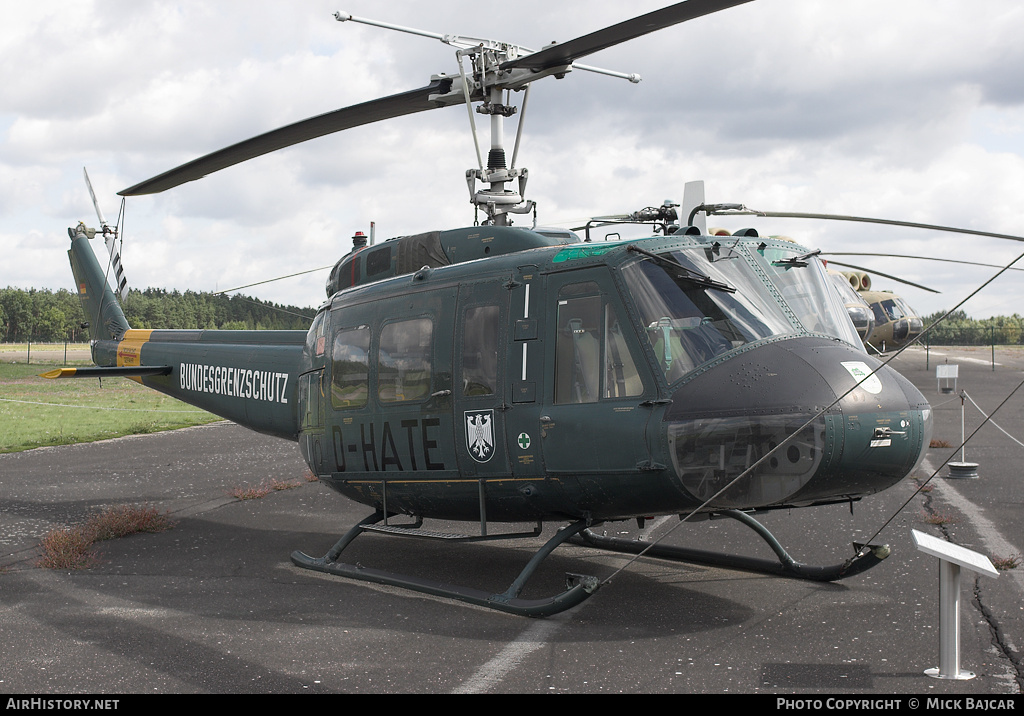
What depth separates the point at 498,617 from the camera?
6543mm

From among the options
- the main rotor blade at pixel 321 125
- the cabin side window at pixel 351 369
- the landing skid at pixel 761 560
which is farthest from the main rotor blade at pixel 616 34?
the landing skid at pixel 761 560

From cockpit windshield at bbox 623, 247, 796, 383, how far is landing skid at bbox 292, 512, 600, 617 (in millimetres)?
1574

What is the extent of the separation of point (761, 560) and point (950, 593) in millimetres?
2878

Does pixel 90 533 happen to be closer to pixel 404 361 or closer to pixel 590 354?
pixel 404 361

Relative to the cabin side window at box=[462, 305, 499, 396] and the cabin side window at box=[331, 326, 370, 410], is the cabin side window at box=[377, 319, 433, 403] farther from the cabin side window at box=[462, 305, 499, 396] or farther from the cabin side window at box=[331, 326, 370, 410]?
the cabin side window at box=[462, 305, 499, 396]

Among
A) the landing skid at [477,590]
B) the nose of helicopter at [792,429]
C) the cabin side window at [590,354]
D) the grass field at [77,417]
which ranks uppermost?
the cabin side window at [590,354]

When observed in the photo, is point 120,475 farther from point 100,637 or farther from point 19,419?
point 19,419

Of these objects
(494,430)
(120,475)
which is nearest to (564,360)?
(494,430)

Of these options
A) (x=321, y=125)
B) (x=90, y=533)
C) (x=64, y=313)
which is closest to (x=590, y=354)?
(x=321, y=125)

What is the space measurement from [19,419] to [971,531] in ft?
77.7

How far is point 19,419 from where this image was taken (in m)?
24.4

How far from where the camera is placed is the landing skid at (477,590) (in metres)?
6.21

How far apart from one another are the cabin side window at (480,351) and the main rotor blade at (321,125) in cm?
273

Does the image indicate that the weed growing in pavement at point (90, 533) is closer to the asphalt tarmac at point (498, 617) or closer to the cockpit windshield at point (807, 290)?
the asphalt tarmac at point (498, 617)
